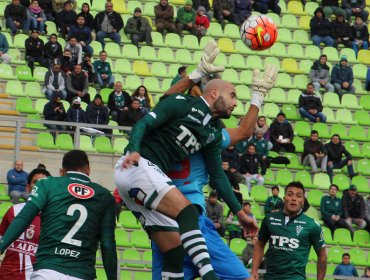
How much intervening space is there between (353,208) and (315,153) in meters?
1.84

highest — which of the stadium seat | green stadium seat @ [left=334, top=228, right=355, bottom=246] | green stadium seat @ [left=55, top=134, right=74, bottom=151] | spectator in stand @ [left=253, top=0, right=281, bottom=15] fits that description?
spectator in stand @ [left=253, top=0, right=281, bottom=15]

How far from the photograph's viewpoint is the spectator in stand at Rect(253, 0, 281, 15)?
95.8 feet

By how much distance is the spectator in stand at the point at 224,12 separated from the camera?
94.2 ft

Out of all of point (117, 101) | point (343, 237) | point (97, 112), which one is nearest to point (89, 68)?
point (117, 101)

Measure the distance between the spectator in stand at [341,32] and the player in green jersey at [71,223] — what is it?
2032 cm

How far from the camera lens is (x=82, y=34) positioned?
25.7 meters

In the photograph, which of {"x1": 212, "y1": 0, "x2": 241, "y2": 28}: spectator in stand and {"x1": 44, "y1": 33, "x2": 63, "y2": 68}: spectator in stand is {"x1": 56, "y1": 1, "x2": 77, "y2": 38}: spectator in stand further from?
{"x1": 212, "y1": 0, "x2": 241, "y2": 28}: spectator in stand

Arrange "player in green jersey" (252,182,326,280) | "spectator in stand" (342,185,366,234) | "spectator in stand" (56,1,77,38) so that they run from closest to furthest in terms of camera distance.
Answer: "player in green jersey" (252,182,326,280) < "spectator in stand" (342,185,366,234) < "spectator in stand" (56,1,77,38)

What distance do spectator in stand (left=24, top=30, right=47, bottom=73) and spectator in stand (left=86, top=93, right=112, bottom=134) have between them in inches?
97.1

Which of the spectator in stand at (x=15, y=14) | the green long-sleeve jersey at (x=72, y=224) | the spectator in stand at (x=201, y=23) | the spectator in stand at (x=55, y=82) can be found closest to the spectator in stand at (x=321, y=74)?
the spectator in stand at (x=201, y=23)

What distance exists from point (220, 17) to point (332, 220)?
7852 mm

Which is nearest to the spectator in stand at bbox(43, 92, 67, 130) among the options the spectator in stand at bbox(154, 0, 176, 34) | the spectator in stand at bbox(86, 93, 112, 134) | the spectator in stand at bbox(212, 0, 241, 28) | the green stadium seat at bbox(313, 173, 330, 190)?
the spectator in stand at bbox(86, 93, 112, 134)

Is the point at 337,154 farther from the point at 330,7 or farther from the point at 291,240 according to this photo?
the point at 291,240

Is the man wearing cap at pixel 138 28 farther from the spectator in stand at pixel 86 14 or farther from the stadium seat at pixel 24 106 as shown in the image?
the stadium seat at pixel 24 106
